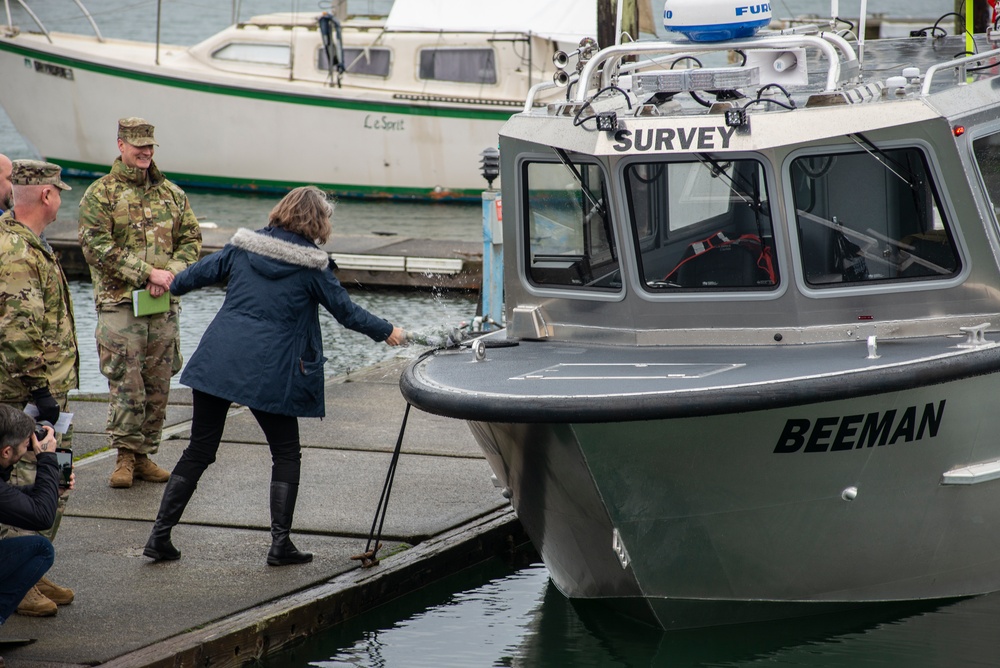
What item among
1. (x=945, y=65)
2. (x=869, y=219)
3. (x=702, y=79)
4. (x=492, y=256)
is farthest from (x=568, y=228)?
(x=492, y=256)

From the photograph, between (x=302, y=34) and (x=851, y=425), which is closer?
(x=851, y=425)

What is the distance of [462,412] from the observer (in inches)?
213

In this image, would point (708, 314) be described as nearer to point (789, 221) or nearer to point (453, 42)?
point (789, 221)

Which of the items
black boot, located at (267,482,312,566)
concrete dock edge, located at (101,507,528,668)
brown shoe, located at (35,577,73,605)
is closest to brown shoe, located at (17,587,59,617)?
brown shoe, located at (35,577,73,605)

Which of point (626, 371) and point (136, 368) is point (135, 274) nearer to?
point (136, 368)

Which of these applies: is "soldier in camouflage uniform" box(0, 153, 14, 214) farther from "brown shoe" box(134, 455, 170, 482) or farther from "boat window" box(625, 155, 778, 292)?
"boat window" box(625, 155, 778, 292)

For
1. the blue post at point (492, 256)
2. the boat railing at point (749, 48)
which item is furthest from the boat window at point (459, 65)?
the boat railing at point (749, 48)

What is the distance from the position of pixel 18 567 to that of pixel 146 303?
2.36 meters

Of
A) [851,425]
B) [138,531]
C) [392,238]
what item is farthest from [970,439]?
[392,238]

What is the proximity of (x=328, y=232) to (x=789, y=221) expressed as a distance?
6.67ft

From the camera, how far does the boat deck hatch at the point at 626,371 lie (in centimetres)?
550

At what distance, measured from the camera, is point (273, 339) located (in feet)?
19.3

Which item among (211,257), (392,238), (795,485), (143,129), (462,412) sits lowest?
(392,238)

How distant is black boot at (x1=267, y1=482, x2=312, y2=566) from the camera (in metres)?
6.11
